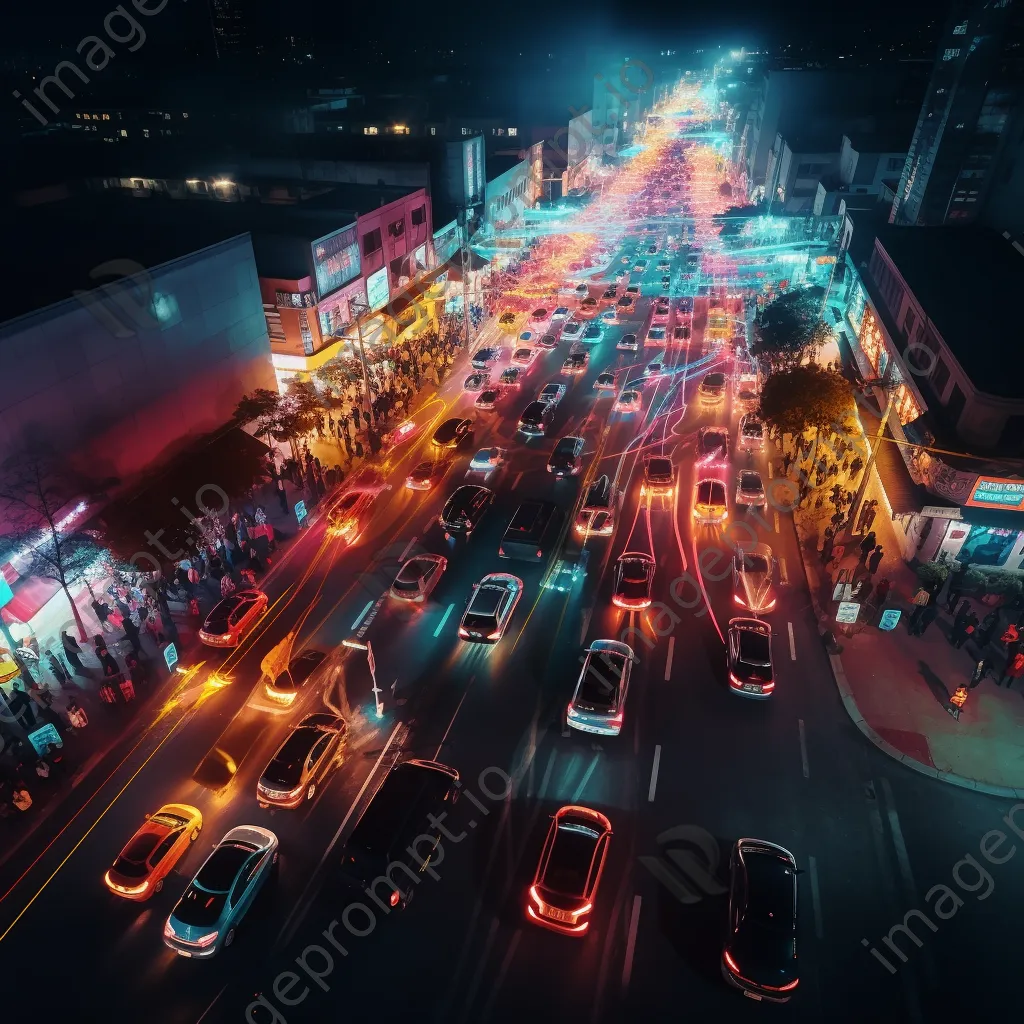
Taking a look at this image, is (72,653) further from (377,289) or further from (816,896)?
(377,289)

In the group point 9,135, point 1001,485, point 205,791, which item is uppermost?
point 9,135

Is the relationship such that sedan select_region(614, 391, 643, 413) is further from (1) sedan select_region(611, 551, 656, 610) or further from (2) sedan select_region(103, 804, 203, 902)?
(2) sedan select_region(103, 804, 203, 902)

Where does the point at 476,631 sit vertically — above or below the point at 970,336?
below

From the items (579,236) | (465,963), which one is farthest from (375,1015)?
(579,236)

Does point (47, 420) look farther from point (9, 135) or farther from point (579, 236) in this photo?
point (579, 236)

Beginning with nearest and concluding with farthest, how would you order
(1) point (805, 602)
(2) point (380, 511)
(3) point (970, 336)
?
(1) point (805, 602)
(3) point (970, 336)
(2) point (380, 511)

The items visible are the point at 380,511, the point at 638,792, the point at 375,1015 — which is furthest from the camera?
the point at 380,511

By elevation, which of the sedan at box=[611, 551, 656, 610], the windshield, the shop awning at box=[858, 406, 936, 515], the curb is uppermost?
the shop awning at box=[858, 406, 936, 515]

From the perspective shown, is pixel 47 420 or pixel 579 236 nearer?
pixel 47 420

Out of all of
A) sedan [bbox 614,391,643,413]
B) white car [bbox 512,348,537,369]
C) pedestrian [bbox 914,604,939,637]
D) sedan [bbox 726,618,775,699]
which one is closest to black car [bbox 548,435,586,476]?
sedan [bbox 614,391,643,413]
